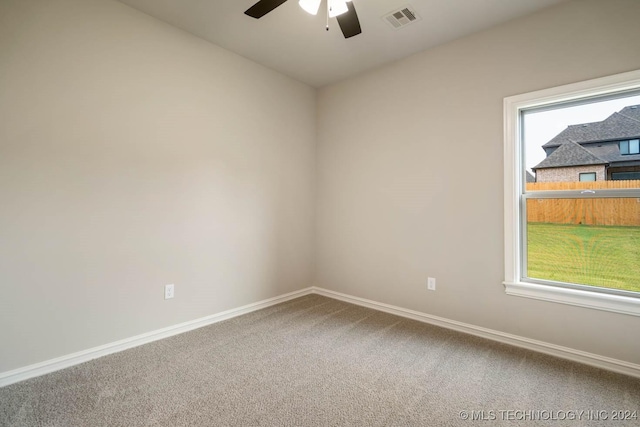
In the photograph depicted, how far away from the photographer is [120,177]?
2318 millimetres

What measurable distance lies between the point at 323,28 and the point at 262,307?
281 cm

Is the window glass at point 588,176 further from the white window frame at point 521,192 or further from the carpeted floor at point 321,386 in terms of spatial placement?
the carpeted floor at point 321,386

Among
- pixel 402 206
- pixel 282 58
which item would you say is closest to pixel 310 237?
pixel 402 206

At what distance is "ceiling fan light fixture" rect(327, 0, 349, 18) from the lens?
1.76 m

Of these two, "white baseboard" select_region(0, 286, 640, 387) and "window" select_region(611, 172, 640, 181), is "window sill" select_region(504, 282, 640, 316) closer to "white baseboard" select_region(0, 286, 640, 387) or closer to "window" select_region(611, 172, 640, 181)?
"white baseboard" select_region(0, 286, 640, 387)

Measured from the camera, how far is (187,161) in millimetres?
2705

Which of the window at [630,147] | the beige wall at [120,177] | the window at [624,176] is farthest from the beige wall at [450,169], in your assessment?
the beige wall at [120,177]

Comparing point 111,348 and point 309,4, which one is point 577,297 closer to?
point 309,4

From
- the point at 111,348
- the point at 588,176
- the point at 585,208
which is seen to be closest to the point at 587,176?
the point at 588,176

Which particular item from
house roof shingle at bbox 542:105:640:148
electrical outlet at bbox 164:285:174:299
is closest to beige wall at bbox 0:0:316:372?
electrical outlet at bbox 164:285:174:299

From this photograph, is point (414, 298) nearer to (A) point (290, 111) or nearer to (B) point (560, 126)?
(B) point (560, 126)

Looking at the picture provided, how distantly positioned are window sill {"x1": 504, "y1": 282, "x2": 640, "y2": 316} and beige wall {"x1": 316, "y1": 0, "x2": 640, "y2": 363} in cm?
6

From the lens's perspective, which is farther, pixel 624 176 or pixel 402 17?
pixel 402 17

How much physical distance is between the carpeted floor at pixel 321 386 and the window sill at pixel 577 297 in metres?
0.43
